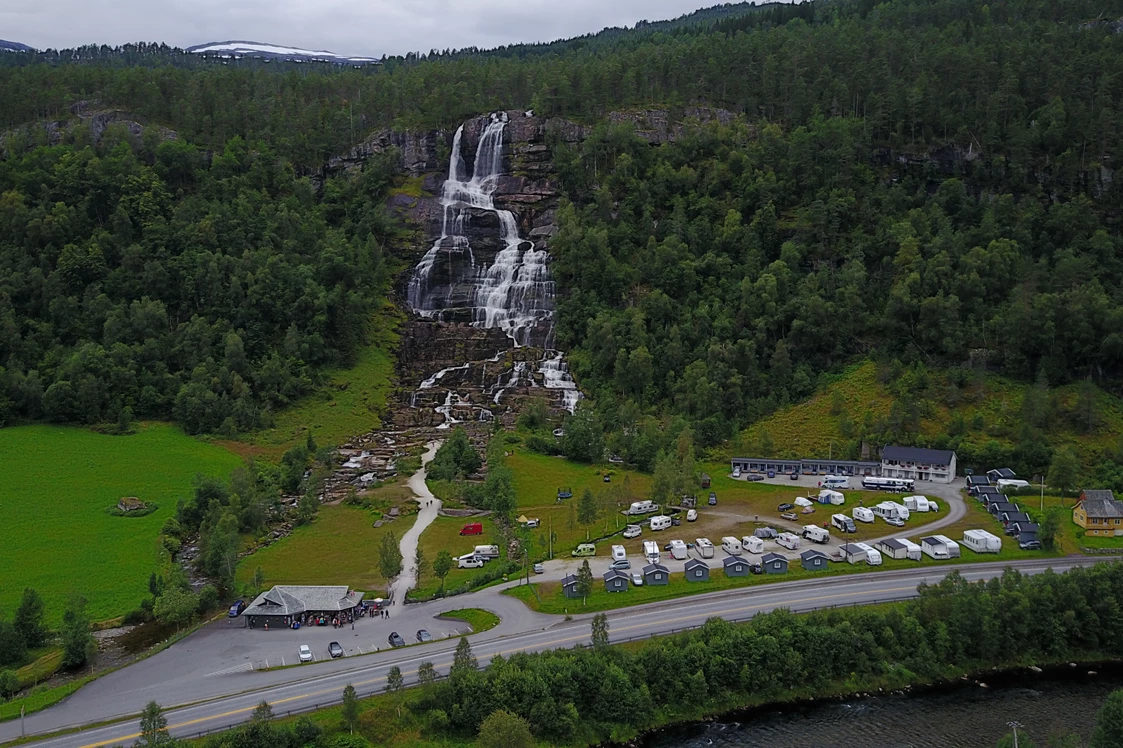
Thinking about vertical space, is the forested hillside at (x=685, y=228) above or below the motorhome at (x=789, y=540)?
above

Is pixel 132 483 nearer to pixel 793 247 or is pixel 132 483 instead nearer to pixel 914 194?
pixel 793 247

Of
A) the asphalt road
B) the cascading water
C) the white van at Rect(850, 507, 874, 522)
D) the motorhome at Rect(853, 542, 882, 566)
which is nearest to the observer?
the asphalt road

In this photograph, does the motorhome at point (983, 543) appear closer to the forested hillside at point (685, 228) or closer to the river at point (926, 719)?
the river at point (926, 719)

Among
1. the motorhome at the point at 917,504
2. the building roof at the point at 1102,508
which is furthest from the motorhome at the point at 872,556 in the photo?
the building roof at the point at 1102,508

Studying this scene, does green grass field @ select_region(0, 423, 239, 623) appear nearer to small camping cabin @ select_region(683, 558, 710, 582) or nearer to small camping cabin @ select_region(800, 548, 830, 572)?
small camping cabin @ select_region(683, 558, 710, 582)

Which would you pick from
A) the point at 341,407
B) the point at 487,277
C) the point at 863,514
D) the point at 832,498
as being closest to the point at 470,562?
the point at 863,514

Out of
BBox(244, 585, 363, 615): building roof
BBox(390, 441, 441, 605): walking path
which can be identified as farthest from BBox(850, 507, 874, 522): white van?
BBox(244, 585, 363, 615): building roof
